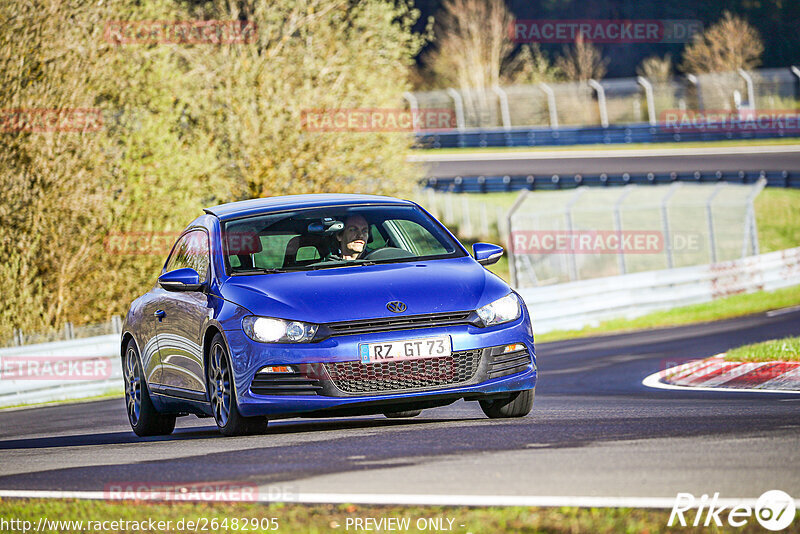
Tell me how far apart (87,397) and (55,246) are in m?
6.74

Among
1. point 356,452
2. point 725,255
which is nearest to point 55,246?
point 725,255

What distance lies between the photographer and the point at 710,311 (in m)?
26.1

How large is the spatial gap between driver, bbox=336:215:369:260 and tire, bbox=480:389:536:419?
1.41m

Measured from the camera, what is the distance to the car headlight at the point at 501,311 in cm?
879

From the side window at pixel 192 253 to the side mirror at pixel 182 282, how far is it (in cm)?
15

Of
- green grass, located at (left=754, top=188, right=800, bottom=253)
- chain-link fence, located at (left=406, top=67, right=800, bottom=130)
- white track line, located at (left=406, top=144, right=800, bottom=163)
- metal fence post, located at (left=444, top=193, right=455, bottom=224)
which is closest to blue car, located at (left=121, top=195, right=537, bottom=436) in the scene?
green grass, located at (left=754, top=188, right=800, bottom=253)

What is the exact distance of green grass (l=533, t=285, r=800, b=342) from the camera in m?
24.5
